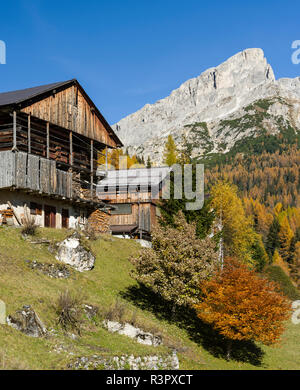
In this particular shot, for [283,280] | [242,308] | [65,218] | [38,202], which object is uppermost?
[38,202]

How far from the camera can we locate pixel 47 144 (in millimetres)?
40344

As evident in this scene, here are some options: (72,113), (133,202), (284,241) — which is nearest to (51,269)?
(72,113)

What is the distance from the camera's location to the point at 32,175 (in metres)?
37.8

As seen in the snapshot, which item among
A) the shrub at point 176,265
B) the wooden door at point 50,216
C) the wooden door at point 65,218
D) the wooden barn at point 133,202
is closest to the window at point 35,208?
the wooden door at point 50,216

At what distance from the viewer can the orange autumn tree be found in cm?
2934

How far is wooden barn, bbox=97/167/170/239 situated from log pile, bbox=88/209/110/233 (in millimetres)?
8101

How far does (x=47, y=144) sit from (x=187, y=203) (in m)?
13.9

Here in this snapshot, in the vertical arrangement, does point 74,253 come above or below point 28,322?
above

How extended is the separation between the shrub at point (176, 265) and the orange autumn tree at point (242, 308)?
1.07m

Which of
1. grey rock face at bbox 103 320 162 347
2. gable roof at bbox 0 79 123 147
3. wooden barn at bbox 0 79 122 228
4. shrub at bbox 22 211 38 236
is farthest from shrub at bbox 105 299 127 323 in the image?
gable roof at bbox 0 79 123 147

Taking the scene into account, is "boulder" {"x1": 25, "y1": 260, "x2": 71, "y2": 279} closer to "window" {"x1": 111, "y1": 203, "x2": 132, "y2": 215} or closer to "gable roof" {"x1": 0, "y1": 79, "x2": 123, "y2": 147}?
"gable roof" {"x1": 0, "y1": 79, "x2": 123, "y2": 147}

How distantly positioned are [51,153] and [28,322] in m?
24.6

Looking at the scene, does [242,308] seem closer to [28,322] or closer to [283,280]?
[28,322]

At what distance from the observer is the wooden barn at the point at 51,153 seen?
122 feet
